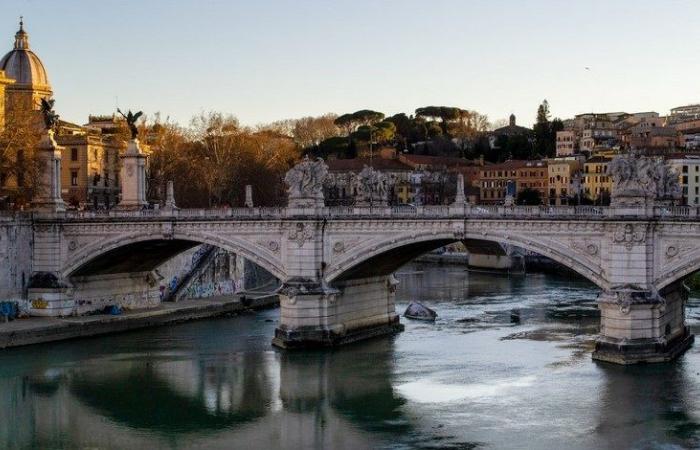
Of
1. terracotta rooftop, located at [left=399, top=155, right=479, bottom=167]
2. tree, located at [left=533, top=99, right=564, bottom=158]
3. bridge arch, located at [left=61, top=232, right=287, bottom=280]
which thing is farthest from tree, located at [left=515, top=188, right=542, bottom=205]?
bridge arch, located at [left=61, top=232, right=287, bottom=280]

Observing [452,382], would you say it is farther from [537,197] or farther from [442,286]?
[537,197]

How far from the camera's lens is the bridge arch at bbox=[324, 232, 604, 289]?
1074 inches

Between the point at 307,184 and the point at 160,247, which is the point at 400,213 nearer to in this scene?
the point at 307,184

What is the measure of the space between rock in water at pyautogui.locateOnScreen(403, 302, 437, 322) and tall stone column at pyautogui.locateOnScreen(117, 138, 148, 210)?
9.46 metres

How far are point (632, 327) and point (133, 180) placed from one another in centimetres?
1782

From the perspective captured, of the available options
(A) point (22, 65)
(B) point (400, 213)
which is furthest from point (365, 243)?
(A) point (22, 65)

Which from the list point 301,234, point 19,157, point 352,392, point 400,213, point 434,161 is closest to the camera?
point 352,392

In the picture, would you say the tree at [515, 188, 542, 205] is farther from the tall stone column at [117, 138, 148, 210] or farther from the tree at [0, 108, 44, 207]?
the tree at [0, 108, 44, 207]

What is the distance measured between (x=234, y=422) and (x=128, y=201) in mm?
15431

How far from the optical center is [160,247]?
35562 mm

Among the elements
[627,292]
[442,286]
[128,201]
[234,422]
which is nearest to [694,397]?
[627,292]

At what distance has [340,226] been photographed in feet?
99.7

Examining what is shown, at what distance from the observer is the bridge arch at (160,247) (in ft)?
103

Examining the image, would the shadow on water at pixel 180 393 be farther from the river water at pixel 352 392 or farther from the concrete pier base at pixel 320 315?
the concrete pier base at pixel 320 315
